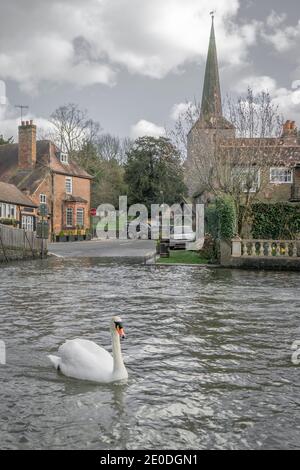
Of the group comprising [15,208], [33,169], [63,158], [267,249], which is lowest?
[267,249]

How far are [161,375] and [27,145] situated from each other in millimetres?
44284

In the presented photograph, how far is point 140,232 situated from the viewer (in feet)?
180

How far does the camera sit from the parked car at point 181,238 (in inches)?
1262

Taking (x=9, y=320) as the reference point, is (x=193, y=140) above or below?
above

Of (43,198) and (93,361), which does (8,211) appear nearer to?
(43,198)

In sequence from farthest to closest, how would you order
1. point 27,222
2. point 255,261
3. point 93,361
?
point 27,222, point 255,261, point 93,361

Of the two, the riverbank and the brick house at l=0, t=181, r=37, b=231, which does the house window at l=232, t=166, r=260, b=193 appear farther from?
the brick house at l=0, t=181, r=37, b=231

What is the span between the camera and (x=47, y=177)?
4762cm

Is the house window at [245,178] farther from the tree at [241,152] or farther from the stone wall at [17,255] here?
the stone wall at [17,255]

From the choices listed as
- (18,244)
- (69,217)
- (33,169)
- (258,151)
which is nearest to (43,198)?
(33,169)

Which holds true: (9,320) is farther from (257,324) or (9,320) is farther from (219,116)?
(219,116)

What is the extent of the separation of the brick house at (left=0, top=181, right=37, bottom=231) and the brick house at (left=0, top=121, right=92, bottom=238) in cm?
156

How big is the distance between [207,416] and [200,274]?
14005 mm
